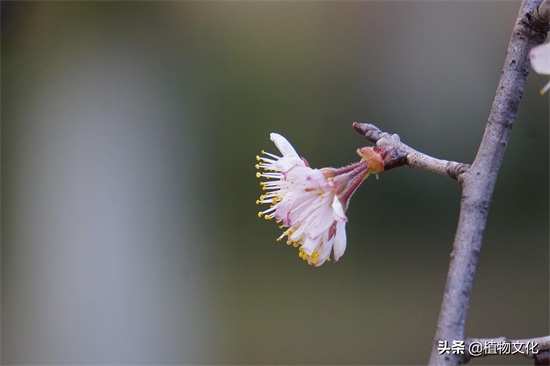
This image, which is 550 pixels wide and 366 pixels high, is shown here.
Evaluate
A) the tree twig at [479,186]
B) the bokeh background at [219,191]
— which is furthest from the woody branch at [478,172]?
the bokeh background at [219,191]

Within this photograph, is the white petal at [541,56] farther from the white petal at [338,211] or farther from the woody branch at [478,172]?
the white petal at [338,211]

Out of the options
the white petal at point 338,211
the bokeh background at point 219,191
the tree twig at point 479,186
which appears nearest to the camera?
the tree twig at point 479,186

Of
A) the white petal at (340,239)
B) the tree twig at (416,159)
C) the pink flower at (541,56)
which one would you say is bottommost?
the white petal at (340,239)

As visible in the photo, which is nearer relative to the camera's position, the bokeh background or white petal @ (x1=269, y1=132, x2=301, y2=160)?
white petal @ (x1=269, y1=132, x2=301, y2=160)

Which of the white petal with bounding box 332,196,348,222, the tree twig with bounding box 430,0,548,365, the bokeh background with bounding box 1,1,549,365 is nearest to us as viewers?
the tree twig with bounding box 430,0,548,365

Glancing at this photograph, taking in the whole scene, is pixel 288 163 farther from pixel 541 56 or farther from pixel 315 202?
pixel 541 56

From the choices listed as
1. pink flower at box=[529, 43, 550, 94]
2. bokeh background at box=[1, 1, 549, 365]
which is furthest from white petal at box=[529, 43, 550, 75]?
bokeh background at box=[1, 1, 549, 365]

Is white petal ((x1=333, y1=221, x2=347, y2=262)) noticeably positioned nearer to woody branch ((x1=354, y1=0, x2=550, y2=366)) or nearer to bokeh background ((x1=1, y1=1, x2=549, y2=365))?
woody branch ((x1=354, y1=0, x2=550, y2=366))

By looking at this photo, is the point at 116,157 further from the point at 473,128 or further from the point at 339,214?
the point at 339,214
